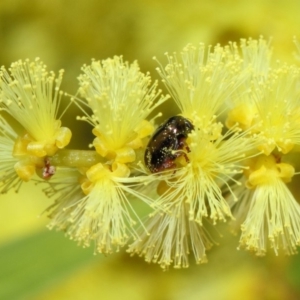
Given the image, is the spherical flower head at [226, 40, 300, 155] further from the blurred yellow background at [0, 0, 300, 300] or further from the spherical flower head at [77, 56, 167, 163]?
the blurred yellow background at [0, 0, 300, 300]

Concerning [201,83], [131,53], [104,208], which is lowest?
[104,208]

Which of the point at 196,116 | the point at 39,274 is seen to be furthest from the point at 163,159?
the point at 39,274

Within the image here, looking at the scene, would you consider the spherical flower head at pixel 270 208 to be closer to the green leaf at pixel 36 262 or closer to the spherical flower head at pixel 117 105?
the spherical flower head at pixel 117 105

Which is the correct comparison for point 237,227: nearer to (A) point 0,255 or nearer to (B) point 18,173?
(B) point 18,173

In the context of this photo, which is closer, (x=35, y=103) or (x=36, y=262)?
(x=35, y=103)

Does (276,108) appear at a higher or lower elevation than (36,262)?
higher

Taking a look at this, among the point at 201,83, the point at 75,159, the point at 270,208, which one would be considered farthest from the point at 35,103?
the point at 270,208

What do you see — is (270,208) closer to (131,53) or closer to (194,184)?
(194,184)
